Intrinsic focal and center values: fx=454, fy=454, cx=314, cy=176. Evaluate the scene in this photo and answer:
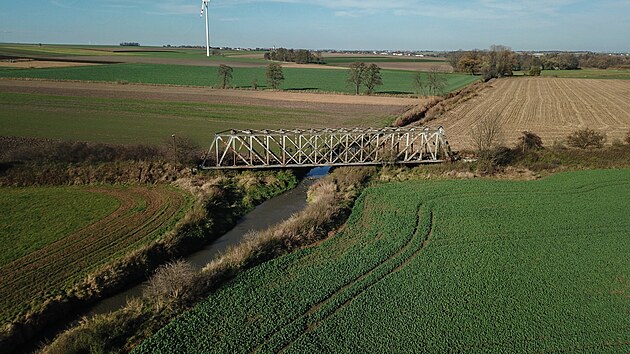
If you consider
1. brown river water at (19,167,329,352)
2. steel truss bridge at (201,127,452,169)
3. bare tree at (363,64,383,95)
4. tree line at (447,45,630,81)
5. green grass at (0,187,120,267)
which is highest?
→ tree line at (447,45,630,81)

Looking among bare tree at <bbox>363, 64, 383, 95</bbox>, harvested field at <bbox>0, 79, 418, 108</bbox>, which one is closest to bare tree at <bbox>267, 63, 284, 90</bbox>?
harvested field at <bbox>0, 79, 418, 108</bbox>

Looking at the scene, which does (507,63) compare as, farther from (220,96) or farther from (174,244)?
(174,244)

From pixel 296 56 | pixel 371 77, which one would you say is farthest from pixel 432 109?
pixel 296 56

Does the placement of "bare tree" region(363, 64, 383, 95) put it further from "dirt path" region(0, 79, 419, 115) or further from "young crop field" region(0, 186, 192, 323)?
"young crop field" region(0, 186, 192, 323)

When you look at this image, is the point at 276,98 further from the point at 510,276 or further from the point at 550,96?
the point at 510,276

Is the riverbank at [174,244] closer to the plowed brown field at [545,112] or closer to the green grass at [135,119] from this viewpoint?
the green grass at [135,119]

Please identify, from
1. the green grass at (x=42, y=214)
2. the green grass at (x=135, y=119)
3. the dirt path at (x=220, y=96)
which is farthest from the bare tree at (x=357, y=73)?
the green grass at (x=42, y=214)

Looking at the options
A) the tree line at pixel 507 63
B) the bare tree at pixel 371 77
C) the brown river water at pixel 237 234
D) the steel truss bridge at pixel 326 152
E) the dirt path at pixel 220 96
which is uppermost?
the tree line at pixel 507 63
